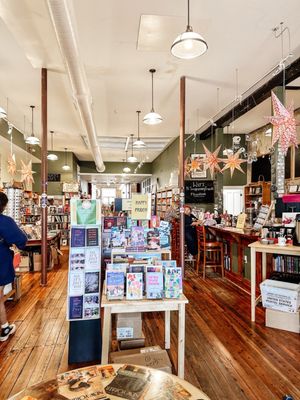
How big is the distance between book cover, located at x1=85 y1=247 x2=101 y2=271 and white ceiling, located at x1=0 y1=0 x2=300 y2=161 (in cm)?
296

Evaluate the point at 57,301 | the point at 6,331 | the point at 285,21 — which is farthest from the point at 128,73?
the point at 6,331

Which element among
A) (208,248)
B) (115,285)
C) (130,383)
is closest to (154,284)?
(115,285)

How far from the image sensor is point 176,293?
221 centimetres

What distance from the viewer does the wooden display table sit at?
4.19 feet

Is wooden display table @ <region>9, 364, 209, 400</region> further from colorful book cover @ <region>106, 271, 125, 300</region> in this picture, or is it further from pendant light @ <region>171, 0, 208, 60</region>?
pendant light @ <region>171, 0, 208, 60</region>

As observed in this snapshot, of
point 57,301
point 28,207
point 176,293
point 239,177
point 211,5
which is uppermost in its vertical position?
point 211,5

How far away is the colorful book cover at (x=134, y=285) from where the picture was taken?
2.17 m

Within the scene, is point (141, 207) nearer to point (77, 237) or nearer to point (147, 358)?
point (77, 237)

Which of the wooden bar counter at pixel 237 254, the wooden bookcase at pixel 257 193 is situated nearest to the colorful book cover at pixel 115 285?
the wooden bar counter at pixel 237 254

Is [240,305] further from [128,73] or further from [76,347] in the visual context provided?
[128,73]

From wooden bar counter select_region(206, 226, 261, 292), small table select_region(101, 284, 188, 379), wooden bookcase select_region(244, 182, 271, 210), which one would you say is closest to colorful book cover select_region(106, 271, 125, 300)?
small table select_region(101, 284, 188, 379)

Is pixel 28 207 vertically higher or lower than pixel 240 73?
lower

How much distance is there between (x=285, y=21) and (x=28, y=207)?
9343 millimetres

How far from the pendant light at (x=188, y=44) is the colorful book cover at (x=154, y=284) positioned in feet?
8.19
